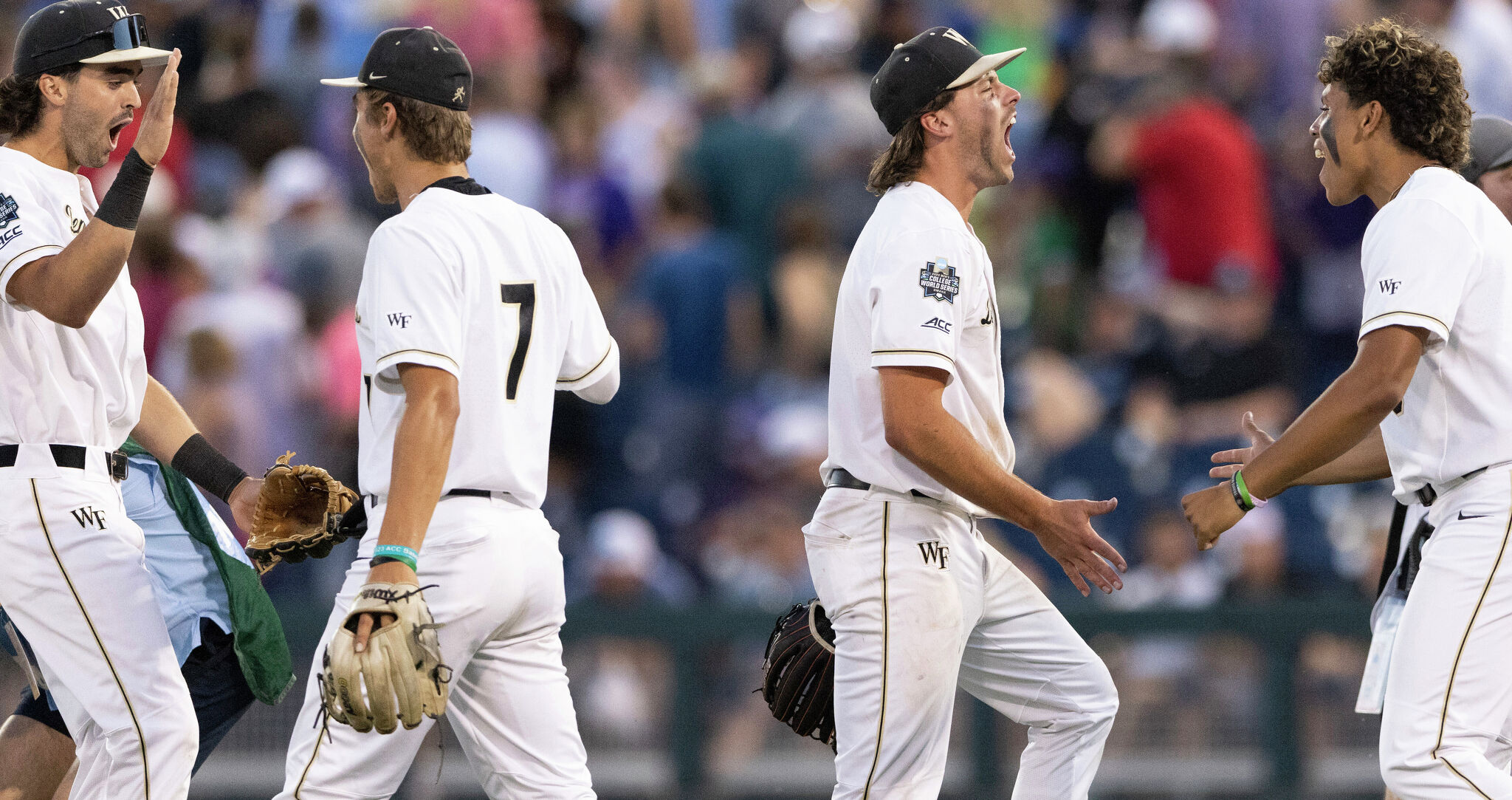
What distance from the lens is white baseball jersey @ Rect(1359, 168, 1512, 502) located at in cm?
420

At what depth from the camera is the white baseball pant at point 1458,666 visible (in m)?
4.16

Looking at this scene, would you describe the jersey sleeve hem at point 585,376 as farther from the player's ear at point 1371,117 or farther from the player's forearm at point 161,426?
the player's ear at point 1371,117

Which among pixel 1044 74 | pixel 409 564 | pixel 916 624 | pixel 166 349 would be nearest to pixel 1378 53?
pixel 916 624

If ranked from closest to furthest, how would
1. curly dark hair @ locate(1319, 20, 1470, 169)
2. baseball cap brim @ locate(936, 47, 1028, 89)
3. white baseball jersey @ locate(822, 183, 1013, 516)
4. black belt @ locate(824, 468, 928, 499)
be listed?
white baseball jersey @ locate(822, 183, 1013, 516)
curly dark hair @ locate(1319, 20, 1470, 169)
black belt @ locate(824, 468, 928, 499)
baseball cap brim @ locate(936, 47, 1028, 89)

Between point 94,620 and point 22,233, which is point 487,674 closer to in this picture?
point 94,620

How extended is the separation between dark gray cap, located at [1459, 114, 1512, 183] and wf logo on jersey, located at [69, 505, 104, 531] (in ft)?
12.6

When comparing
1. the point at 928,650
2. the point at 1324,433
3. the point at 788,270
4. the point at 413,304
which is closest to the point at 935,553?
the point at 928,650

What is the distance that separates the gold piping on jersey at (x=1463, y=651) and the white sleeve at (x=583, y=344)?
2.19 meters

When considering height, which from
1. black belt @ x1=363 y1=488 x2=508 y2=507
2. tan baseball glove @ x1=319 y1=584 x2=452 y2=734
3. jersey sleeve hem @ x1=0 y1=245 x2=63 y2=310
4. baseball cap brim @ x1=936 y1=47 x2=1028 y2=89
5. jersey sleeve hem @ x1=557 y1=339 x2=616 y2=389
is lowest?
A: tan baseball glove @ x1=319 y1=584 x2=452 y2=734

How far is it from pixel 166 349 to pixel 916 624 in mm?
6165

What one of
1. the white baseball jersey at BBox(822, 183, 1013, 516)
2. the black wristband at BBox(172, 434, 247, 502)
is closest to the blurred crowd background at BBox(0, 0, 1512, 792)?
the black wristband at BBox(172, 434, 247, 502)

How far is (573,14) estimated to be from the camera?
11.4 meters

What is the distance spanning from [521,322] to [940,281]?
1.04m

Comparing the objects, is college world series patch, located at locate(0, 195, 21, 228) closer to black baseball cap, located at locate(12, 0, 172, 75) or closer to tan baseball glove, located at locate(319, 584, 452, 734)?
black baseball cap, located at locate(12, 0, 172, 75)
